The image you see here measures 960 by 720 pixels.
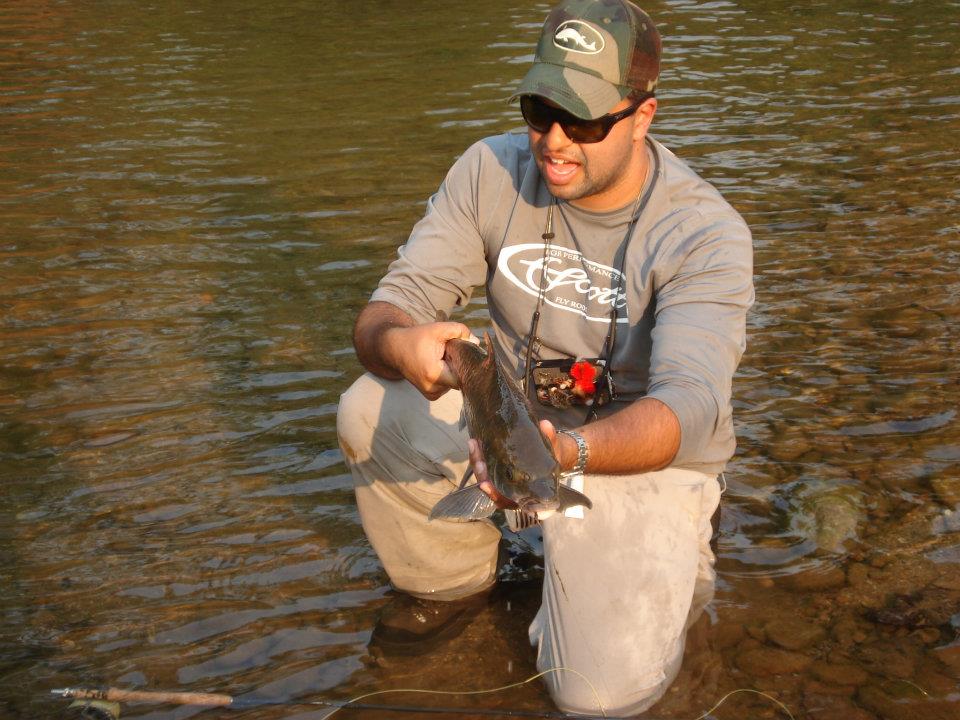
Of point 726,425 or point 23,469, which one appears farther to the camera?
point 23,469

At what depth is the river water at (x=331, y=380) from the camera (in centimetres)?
420

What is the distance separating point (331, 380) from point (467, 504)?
3136 millimetres

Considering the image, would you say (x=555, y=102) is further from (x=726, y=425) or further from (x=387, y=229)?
(x=387, y=229)

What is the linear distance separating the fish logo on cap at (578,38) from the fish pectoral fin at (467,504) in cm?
152

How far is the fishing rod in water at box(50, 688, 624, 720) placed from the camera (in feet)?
12.4

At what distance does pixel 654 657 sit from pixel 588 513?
0.52 metres

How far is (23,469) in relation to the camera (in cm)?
537

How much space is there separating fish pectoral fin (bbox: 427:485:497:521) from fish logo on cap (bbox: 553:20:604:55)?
152 cm

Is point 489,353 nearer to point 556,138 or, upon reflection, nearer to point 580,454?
point 580,454

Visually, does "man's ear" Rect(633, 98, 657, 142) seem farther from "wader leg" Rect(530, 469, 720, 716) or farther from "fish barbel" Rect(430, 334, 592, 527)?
"wader leg" Rect(530, 469, 720, 716)

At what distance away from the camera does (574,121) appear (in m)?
3.86

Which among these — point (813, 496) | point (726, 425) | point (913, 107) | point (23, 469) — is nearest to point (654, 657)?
point (726, 425)

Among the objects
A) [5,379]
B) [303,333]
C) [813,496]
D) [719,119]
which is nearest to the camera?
[813,496]

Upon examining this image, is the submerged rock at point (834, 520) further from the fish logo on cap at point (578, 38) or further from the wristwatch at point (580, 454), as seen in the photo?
the fish logo on cap at point (578, 38)
